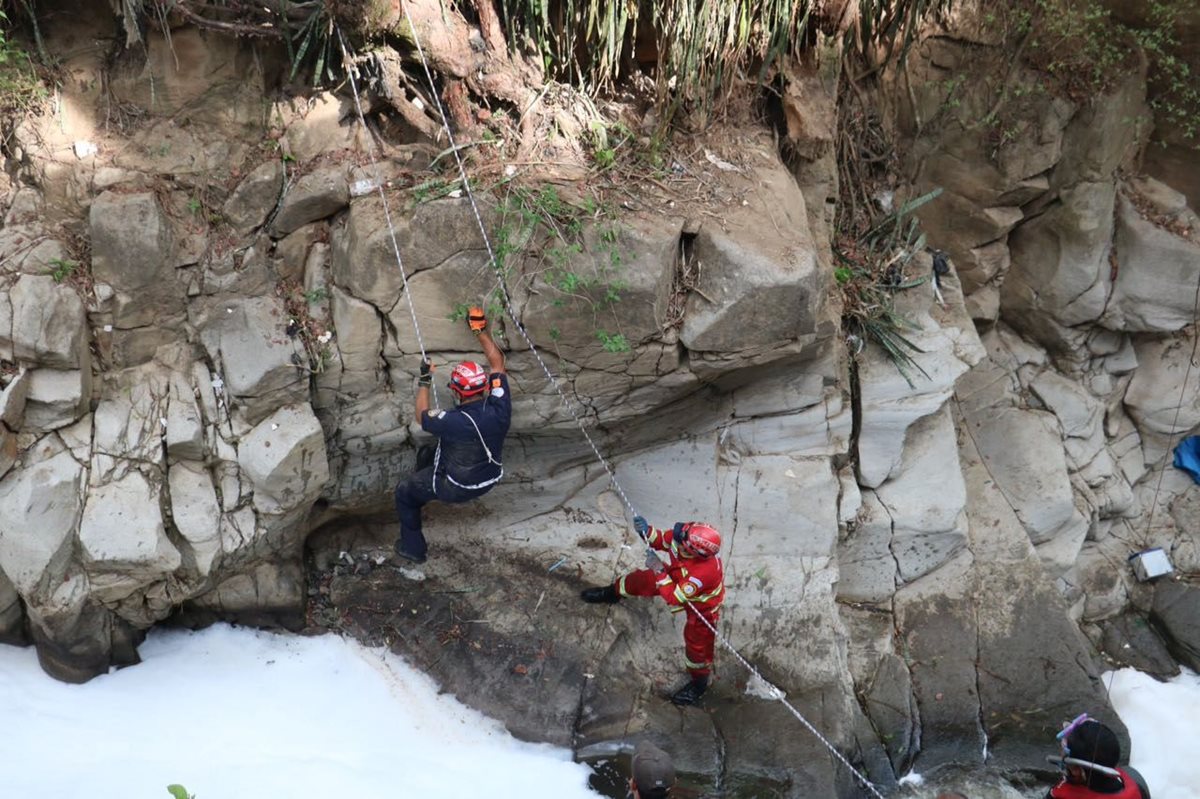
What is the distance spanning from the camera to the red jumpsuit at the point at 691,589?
6625 mm

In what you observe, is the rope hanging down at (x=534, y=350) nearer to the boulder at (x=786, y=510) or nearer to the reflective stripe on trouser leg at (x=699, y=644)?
the reflective stripe on trouser leg at (x=699, y=644)

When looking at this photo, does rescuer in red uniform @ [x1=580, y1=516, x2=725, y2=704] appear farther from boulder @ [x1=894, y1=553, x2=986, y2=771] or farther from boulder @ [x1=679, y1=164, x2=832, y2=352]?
boulder @ [x1=894, y1=553, x2=986, y2=771]

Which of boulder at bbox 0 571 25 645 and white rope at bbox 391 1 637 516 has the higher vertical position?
white rope at bbox 391 1 637 516

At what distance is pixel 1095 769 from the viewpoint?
5.45 m

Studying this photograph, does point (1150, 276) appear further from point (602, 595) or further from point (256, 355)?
point (256, 355)

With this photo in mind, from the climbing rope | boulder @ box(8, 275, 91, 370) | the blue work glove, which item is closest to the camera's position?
boulder @ box(8, 275, 91, 370)

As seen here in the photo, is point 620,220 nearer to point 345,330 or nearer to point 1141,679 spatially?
point 345,330

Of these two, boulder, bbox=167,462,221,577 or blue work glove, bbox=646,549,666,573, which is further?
blue work glove, bbox=646,549,666,573

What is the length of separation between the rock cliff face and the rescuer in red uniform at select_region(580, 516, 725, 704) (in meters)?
0.38

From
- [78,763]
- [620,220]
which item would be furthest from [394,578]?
[620,220]

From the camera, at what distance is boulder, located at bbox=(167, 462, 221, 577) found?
6.64m

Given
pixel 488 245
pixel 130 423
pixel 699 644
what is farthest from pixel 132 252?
pixel 699 644

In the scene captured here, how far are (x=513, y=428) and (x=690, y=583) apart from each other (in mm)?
1669

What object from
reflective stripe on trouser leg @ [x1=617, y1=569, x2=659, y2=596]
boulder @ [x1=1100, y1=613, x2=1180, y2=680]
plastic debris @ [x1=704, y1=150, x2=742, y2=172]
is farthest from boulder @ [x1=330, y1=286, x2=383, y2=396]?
boulder @ [x1=1100, y1=613, x2=1180, y2=680]
